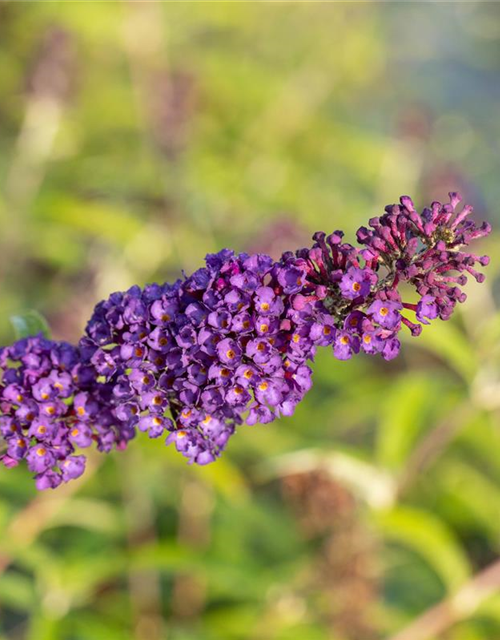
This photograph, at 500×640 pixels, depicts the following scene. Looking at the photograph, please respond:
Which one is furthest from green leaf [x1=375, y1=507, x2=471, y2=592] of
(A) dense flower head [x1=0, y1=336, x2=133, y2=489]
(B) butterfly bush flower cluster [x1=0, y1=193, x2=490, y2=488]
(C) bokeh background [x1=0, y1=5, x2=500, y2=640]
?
(A) dense flower head [x1=0, y1=336, x2=133, y2=489]

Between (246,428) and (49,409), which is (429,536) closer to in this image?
(246,428)

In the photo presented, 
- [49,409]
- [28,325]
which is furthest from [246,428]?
[49,409]

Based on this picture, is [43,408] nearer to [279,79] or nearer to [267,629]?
[267,629]

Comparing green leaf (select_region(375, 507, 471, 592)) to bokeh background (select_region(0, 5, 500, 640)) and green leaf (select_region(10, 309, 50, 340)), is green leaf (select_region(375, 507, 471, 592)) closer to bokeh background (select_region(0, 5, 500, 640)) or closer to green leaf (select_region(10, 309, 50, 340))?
bokeh background (select_region(0, 5, 500, 640))

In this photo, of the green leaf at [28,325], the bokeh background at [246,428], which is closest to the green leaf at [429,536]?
the bokeh background at [246,428]

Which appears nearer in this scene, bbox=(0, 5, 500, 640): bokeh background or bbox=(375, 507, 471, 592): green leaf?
bbox=(375, 507, 471, 592): green leaf

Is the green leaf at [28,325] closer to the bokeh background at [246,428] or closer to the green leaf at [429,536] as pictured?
the bokeh background at [246,428]

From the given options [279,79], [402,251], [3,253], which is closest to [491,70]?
[279,79]
